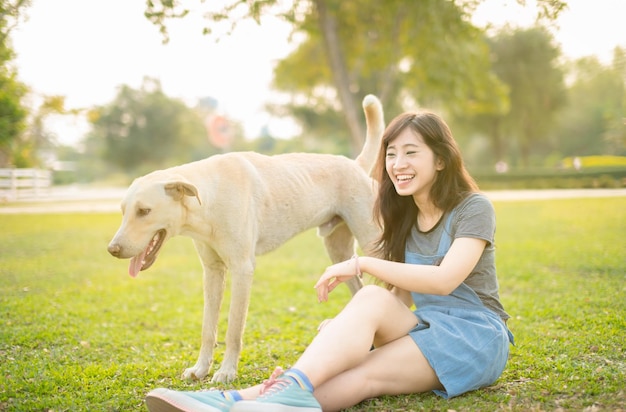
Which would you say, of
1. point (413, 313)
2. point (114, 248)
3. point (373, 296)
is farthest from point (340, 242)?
point (114, 248)

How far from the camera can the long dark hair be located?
10.2ft

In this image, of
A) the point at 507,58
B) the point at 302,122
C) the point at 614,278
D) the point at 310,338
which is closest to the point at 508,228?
the point at 614,278

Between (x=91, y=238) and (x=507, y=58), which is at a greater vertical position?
(x=507, y=58)

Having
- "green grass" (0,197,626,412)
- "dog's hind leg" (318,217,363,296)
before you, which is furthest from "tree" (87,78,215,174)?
"dog's hind leg" (318,217,363,296)

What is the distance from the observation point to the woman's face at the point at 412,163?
312 centimetres

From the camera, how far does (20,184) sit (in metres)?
23.6

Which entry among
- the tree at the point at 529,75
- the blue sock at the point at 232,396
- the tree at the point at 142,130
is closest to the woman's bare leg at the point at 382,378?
the blue sock at the point at 232,396

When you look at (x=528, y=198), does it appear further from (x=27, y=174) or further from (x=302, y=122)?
(x=27, y=174)

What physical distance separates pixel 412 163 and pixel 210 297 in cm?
186

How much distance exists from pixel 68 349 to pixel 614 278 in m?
6.23

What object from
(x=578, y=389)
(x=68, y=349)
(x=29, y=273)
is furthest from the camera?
(x=29, y=273)

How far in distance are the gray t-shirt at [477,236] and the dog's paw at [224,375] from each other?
59.5 inches

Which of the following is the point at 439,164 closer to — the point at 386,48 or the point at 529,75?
the point at 386,48

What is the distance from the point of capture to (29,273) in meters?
7.90
